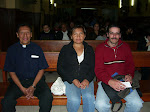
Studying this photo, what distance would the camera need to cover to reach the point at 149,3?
9.10 meters

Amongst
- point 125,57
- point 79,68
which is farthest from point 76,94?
point 125,57

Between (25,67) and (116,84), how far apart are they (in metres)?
1.34

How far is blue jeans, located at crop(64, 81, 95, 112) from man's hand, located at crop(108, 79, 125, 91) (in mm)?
300

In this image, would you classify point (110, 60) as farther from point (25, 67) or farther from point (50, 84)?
point (25, 67)

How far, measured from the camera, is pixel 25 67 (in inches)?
95.1

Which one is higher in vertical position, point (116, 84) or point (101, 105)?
point (116, 84)

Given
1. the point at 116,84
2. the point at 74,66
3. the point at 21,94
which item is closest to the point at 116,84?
the point at 116,84

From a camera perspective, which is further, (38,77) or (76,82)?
(38,77)

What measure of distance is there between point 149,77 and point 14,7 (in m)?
4.99

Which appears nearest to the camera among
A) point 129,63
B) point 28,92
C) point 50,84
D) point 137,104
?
point 137,104

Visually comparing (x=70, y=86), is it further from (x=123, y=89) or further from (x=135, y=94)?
(x=135, y=94)

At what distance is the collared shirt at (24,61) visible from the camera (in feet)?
7.84

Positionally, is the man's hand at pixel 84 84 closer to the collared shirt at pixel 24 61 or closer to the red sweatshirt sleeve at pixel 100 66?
the red sweatshirt sleeve at pixel 100 66

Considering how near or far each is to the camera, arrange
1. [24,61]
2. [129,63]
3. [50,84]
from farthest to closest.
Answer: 1. [50,84]
2. [129,63]
3. [24,61]
